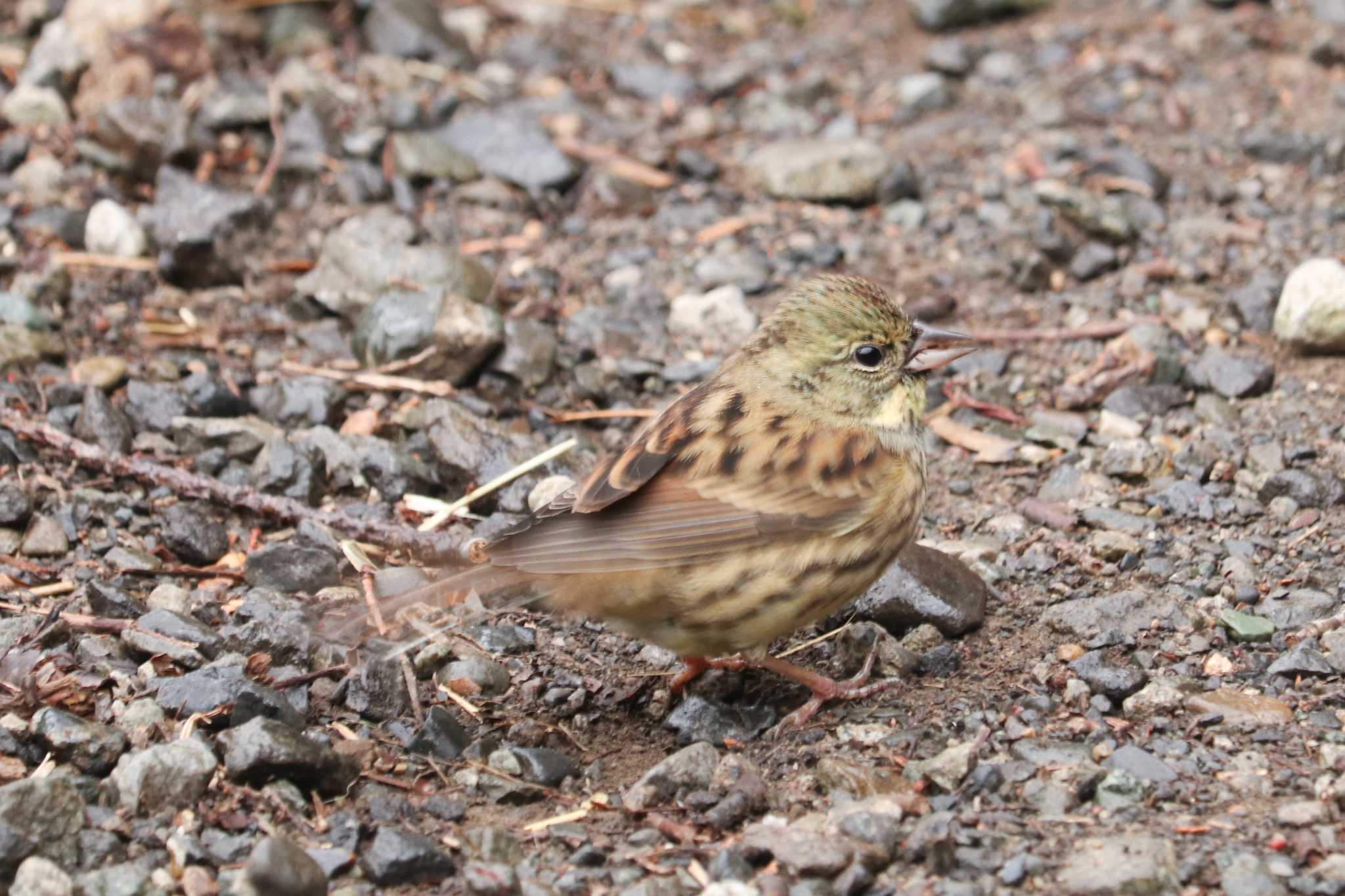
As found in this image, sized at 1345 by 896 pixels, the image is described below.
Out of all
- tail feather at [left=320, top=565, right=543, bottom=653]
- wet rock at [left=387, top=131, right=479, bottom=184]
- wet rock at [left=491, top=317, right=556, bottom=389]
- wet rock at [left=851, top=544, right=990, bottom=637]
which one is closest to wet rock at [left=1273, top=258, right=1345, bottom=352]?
wet rock at [left=851, top=544, right=990, bottom=637]

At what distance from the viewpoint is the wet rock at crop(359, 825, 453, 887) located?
4.07 metres

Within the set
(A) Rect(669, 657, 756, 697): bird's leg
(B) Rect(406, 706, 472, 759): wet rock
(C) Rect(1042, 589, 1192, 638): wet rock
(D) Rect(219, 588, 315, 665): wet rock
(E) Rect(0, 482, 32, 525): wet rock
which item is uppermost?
(E) Rect(0, 482, 32, 525): wet rock

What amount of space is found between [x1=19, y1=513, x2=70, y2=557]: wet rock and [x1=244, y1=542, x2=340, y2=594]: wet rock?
0.66 m

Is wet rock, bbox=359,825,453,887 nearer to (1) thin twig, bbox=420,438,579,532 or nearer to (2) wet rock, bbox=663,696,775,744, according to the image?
(2) wet rock, bbox=663,696,775,744

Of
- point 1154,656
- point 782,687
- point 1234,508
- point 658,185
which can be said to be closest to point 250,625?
point 782,687

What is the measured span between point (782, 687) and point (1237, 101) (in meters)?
5.07

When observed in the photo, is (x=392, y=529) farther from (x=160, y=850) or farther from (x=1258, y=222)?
(x=1258, y=222)

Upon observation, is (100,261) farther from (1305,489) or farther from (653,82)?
(1305,489)

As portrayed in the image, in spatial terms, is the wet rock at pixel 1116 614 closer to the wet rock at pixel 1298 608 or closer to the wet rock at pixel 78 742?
the wet rock at pixel 1298 608

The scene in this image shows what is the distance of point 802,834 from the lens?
4.14m

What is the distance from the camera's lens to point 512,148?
862 centimetres

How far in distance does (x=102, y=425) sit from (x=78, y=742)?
2.15 metres

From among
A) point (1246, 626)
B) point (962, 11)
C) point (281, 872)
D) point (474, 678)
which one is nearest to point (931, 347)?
point (1246, 626)

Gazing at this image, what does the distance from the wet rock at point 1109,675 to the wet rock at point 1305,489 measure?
4.04ft
